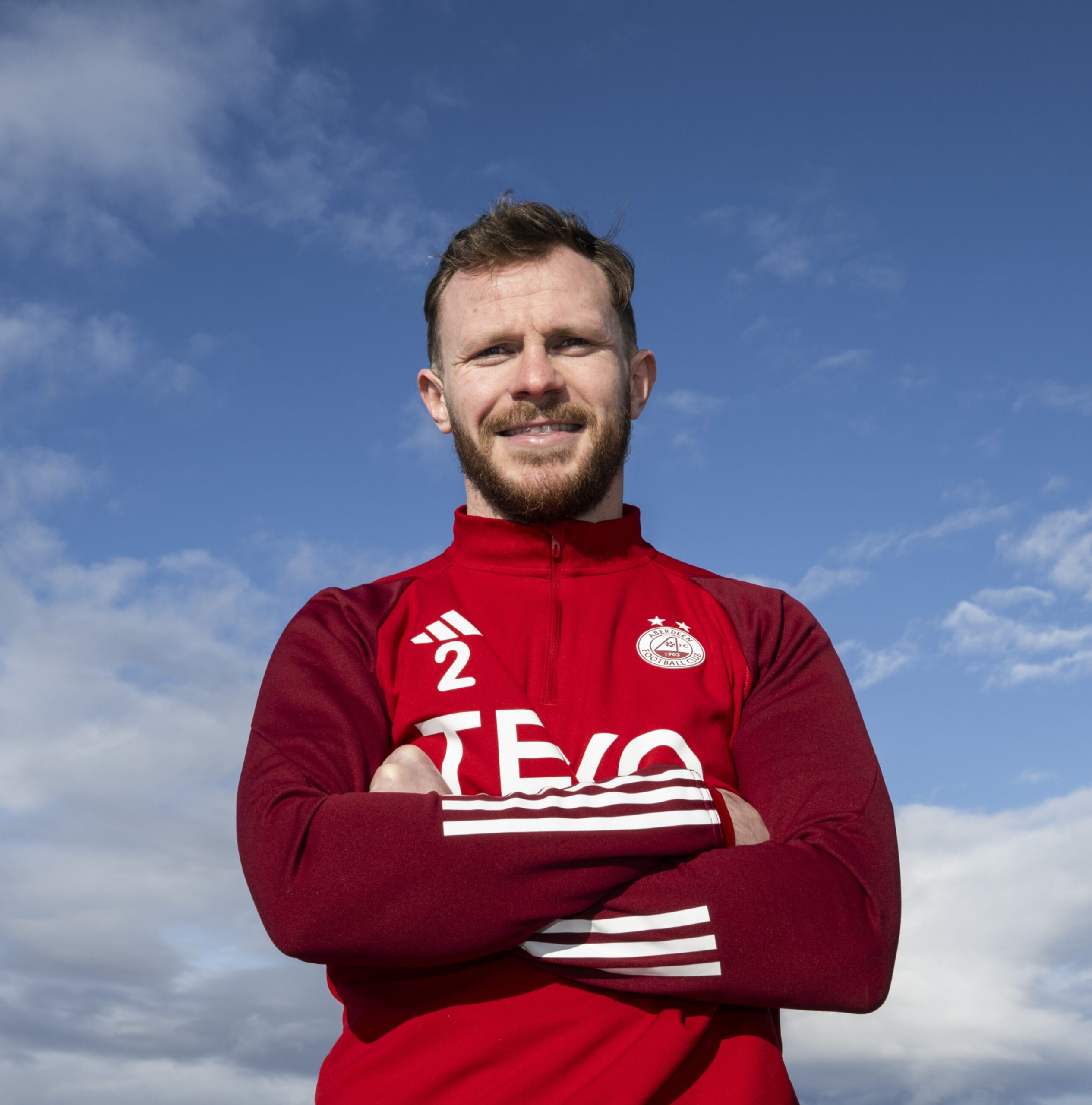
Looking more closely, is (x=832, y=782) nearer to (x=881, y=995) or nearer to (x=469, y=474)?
(x=881, y=995)

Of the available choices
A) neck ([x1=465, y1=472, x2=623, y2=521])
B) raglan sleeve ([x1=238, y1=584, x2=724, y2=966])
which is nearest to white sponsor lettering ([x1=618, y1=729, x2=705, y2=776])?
raglan sleeve ([x1=238, y1=584, x2=724, y2=966])

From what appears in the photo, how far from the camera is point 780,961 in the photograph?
292 cm

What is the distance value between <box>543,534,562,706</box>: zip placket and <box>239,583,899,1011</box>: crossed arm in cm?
49

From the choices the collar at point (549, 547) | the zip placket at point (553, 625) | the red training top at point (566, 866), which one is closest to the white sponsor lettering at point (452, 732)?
the red training top at point (566, 866)

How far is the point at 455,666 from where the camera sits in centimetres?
360

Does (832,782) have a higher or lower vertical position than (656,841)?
higher

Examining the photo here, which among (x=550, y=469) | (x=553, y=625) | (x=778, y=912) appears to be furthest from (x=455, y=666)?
(x=778, y=912)

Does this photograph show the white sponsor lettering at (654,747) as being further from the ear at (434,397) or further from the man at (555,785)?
the ear at (434,397)

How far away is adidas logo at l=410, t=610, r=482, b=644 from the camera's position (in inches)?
146

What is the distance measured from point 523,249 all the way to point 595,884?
2.40 metres

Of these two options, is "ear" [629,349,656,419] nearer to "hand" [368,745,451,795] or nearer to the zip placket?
the zip placket

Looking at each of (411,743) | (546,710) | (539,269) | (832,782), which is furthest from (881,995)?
(539,269)

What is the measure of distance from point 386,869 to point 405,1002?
0.46m

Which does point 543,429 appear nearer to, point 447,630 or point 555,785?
point 447,630
